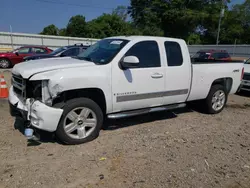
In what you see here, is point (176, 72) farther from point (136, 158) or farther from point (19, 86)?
point (19, 86)

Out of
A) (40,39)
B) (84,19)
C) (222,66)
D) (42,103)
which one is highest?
(84,19)

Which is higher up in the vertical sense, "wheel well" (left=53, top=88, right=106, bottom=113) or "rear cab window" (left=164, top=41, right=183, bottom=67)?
"rear cab window" (left=164, top=41, right=183, bottom=67)

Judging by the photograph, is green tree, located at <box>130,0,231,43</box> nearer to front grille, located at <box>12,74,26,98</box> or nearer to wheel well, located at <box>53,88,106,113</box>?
wheel well, located at <box>53,88,106,113</box>

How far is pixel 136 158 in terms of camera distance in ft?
10.9

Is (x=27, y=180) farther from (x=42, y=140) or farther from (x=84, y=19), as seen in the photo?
(x=84, y=19)

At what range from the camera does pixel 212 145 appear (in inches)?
153

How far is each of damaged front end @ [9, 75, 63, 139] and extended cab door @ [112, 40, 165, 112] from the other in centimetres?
108

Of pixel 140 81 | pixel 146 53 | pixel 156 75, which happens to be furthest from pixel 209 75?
pixel 140 81

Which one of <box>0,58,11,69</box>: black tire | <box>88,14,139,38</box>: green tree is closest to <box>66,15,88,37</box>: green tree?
<box>88,14,139,38</box>: green tree

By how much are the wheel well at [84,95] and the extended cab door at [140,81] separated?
23 cm

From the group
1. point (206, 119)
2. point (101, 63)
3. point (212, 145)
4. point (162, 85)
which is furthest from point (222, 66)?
point (101, 63)

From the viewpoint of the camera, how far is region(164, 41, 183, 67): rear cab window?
14.7 ft

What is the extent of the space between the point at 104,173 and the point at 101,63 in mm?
1844

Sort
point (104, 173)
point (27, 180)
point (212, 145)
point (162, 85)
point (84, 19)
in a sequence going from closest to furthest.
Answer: point (27, 180) → point (104, 173) → point (212, 145) → point (162, 85) → point (84, 19)
